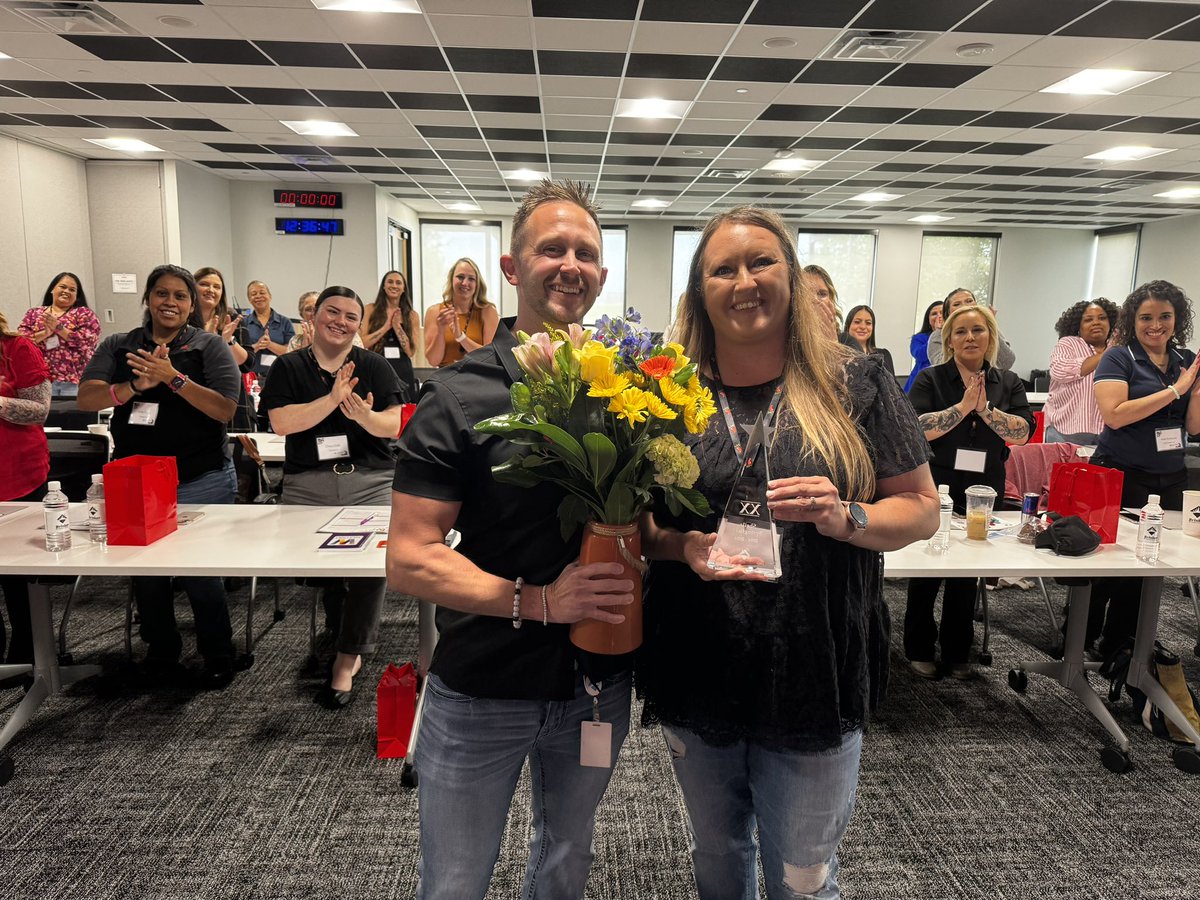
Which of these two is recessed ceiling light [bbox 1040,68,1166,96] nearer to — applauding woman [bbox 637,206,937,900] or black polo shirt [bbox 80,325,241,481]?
applauding woman [bbox 637,206,937,900]

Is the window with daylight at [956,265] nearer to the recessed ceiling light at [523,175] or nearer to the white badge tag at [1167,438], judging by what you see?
the recessed ceiling light at [523,175]

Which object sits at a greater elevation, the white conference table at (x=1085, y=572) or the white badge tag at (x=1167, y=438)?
the white badge tag at (x=1167, y=438)

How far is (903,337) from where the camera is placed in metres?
13.7

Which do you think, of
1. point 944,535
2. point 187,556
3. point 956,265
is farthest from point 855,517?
point 956,265

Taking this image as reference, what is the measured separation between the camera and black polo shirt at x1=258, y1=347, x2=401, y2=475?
2850 millimetres

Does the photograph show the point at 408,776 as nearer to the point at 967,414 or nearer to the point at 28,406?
the point at 28,406

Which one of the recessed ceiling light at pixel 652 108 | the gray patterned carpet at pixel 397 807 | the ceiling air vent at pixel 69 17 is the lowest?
the gray patterned carpet at pixel 397 807

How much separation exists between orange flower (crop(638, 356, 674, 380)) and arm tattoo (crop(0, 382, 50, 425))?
2998 millimetres

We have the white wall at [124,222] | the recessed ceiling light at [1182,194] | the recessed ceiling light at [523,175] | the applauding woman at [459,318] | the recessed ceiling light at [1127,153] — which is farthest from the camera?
the recessed ceiling light at [1182,194]

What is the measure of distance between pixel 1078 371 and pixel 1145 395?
1677mm

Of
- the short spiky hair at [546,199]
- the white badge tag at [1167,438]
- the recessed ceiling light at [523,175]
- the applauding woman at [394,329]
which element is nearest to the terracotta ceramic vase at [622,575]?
the short spiky hair at [546,199]

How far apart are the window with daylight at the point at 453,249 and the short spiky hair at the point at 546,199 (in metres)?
12.4

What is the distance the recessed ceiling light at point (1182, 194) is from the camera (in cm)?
955

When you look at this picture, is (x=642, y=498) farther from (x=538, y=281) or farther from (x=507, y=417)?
(x=538, y=281)
